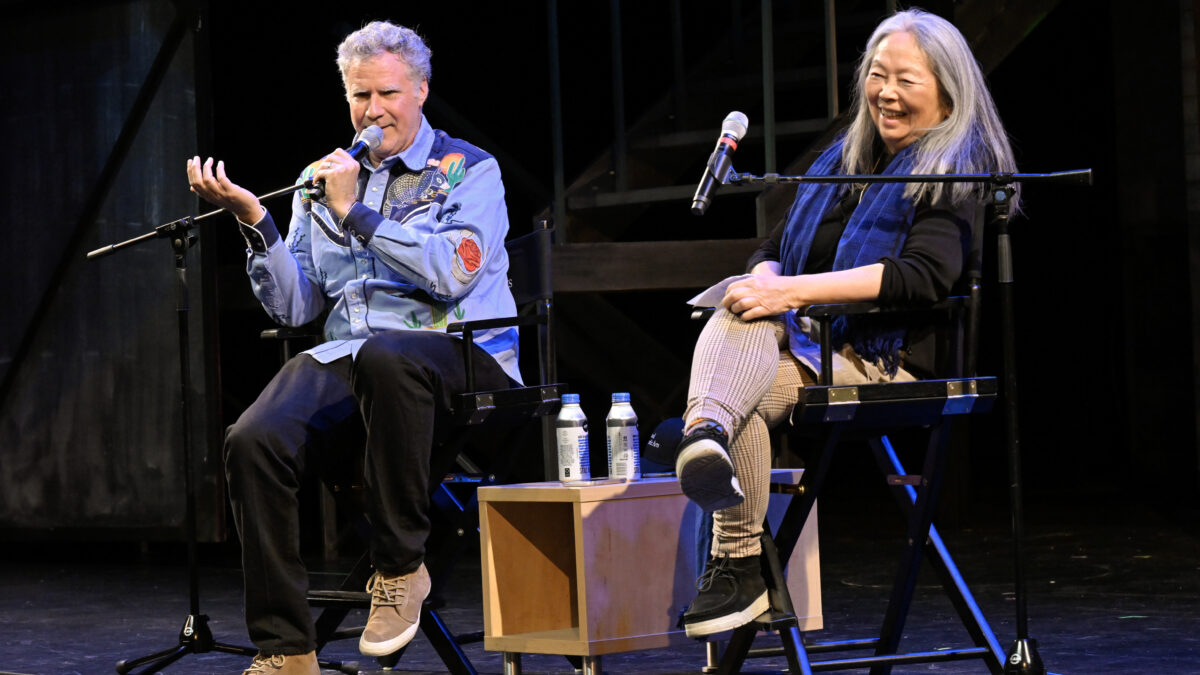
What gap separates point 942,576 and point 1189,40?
4.46 meters

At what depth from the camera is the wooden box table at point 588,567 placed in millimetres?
3057

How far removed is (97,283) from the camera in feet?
19.9

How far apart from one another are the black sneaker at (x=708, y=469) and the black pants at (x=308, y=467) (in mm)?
672

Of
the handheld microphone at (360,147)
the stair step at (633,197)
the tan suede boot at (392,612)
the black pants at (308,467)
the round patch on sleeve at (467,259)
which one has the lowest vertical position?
the tan suede boot at (392,612)

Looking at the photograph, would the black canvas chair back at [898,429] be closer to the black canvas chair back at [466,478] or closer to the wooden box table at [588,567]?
the wooden box table at [588,567]

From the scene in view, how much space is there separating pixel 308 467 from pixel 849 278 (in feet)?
4.01

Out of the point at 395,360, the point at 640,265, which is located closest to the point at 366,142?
the point at 395,360

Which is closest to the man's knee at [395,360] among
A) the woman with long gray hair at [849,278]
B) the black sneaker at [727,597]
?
the woman with long gray hair at [849,278]

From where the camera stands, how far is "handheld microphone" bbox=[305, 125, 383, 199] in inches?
125

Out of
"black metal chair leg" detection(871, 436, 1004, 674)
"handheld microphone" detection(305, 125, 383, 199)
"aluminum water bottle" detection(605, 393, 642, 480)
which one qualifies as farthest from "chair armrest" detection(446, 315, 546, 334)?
"black metal chair leg" detection(871, 436, 1004, 674)

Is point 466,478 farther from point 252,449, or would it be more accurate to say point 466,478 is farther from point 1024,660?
point 1024,660

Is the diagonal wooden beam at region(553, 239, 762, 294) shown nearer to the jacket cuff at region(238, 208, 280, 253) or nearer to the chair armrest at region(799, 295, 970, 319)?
the jacket cuff at region(238, 208, 280, 253)

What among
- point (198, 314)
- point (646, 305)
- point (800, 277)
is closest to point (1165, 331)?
point (646, 305)

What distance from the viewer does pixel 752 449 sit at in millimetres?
2701
